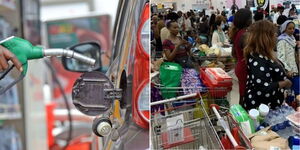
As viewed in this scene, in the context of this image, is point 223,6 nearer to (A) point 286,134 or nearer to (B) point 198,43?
(B) point 198,43

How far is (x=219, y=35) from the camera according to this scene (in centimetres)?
72

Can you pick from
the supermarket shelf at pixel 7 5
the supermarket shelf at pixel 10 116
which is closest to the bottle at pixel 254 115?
the supermarket shelf at pixel 7 5

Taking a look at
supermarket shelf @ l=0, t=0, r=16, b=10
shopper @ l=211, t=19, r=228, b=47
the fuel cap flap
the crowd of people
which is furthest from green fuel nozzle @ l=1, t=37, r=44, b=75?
supermarket shelf @ l=0, t=0, r=16, b=10

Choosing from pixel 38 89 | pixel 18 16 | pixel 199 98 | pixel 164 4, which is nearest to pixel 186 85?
pixel 199 98

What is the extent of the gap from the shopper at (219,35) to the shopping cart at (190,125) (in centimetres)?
12

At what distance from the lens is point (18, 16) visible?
1.97m

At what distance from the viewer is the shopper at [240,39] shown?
693mm

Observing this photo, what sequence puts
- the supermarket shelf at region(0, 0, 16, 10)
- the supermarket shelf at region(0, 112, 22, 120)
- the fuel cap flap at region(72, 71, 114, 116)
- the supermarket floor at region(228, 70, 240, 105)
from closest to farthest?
the fuel cap flap at region(72, 71, 114, 116) → the supermarket floor at region(228, 70, 240, 105) → the supermarket shelf at region(0, 0, 16, 10) → the supermarket shelf at region(0, 112, 22, 120)

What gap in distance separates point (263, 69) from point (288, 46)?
0.23ft

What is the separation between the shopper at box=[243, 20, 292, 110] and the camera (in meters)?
0.69

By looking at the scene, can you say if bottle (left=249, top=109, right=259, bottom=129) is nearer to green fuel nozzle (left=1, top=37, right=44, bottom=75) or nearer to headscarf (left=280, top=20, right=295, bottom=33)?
headscarf (left=280, top=20, right=295, bottom=33)

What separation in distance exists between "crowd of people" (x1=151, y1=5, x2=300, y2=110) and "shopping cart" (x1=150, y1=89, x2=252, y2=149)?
0.07 meters

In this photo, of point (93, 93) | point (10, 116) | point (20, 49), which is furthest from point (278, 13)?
point (10, 116)

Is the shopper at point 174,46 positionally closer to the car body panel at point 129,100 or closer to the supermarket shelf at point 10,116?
the car body panel at point 129,100
